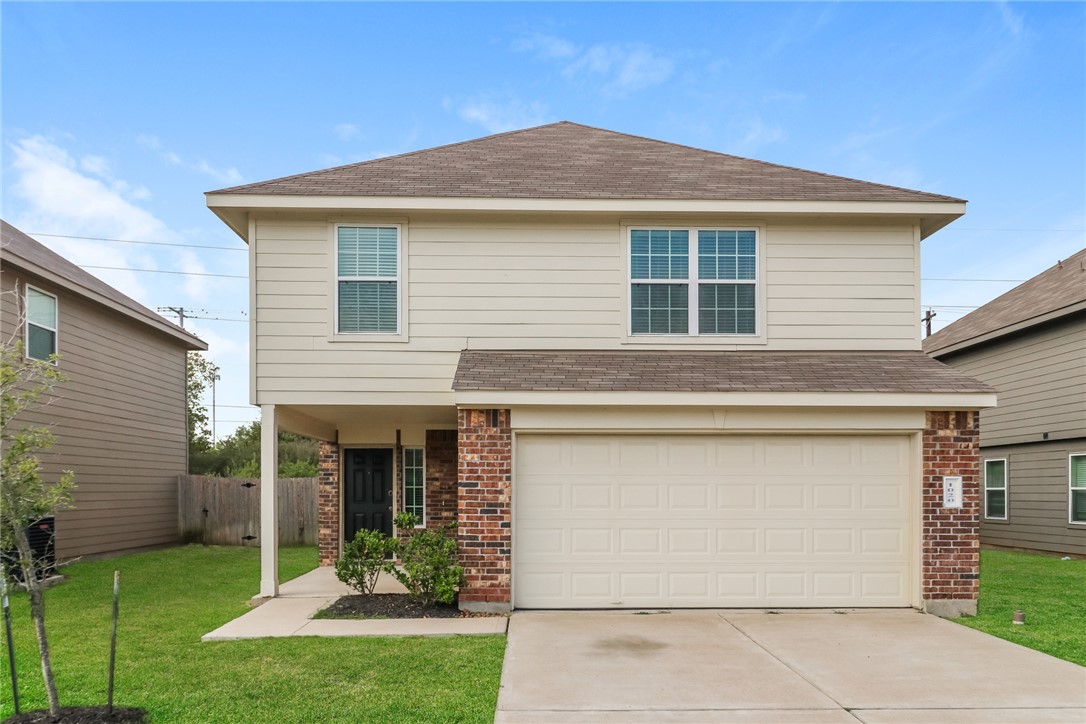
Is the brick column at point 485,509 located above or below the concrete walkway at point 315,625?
above

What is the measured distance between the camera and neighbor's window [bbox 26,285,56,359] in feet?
41.9

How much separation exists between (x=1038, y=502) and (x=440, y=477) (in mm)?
12395

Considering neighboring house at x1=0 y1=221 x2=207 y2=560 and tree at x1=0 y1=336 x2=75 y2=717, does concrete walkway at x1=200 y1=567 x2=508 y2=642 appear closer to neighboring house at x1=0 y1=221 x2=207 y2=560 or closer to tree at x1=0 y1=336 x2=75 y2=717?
tree at x1=0 y1=336 x2=75 y2=717

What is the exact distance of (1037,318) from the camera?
50.7 feet

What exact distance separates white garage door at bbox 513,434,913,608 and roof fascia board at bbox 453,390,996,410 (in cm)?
62

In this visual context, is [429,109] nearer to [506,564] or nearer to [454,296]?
[454,296]

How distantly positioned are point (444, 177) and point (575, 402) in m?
3.84

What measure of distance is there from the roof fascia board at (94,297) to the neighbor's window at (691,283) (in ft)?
30.3

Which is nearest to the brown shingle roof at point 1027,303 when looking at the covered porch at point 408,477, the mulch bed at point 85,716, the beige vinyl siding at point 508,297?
the beige vinyl siding at point 508,297

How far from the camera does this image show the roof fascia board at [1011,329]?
14523 millimetres

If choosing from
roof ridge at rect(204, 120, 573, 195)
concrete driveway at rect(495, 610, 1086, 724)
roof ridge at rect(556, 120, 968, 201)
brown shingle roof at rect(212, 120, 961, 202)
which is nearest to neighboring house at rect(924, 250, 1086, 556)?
roof ridge at rect(556, 120, 968, 201)

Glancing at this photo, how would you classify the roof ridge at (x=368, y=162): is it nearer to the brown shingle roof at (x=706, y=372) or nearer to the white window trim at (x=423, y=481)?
the brown shingle roof at (x=706, y=372)

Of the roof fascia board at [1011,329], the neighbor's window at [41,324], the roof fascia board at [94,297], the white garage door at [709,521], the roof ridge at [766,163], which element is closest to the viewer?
the white garage door at [709,521]

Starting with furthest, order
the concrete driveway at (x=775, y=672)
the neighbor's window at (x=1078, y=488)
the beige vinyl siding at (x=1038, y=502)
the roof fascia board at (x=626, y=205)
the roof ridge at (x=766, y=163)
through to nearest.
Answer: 1. the beige vinyl siding at (x=1038, y=502)
2. the neighbor's window at (x=1078, y=488)
3. the roof ridge at (x=766, y=163)
4. the roof fascia board at (x=626, y=205)
5. the concrete driveway at (x=775, y=672)
